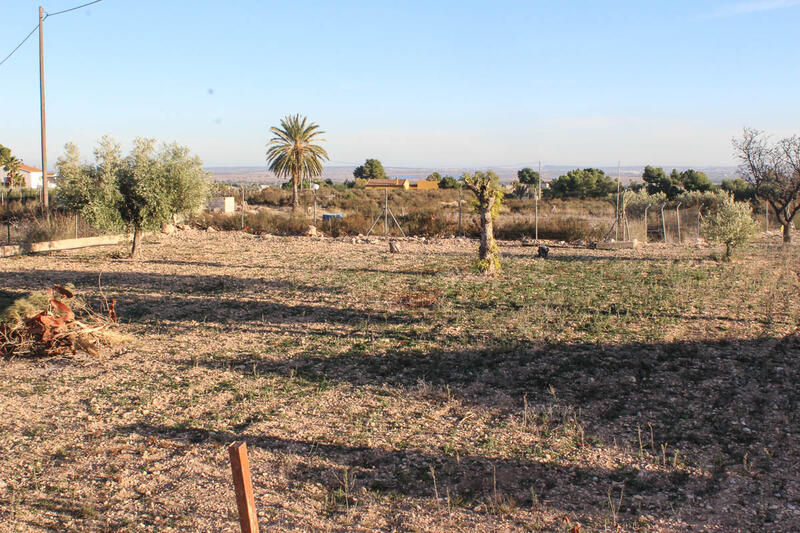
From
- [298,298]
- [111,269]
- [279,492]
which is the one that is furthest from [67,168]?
[279,492]

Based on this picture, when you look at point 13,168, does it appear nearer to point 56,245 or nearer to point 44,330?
point 56,245

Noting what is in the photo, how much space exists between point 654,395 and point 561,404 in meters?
1.11

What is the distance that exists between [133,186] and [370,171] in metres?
71.3

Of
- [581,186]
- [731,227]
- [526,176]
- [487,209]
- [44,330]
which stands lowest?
[44,330]

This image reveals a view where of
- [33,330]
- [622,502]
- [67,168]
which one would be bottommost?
[622,502]

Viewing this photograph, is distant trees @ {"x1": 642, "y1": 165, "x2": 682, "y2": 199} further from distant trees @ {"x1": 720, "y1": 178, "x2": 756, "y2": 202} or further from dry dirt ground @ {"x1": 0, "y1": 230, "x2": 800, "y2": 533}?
dry dirt ground @ {"x1": 0, "y1": 230, "x2": 800, "y2": 533}

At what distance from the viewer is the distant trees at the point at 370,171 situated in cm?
8674

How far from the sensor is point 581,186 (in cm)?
5309

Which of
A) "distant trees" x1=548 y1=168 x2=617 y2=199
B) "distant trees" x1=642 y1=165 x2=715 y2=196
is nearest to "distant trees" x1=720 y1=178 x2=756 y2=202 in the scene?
"distant trees" x1=642 y1=165 x2=715 y2=196

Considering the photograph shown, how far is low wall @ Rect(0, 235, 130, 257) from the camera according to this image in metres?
18.0

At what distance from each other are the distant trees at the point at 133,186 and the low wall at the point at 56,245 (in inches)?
46.9

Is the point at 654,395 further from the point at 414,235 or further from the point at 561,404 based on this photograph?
the point at 414,235

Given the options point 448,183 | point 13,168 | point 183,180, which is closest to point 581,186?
point 448,183

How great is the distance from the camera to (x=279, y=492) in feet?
15.6
